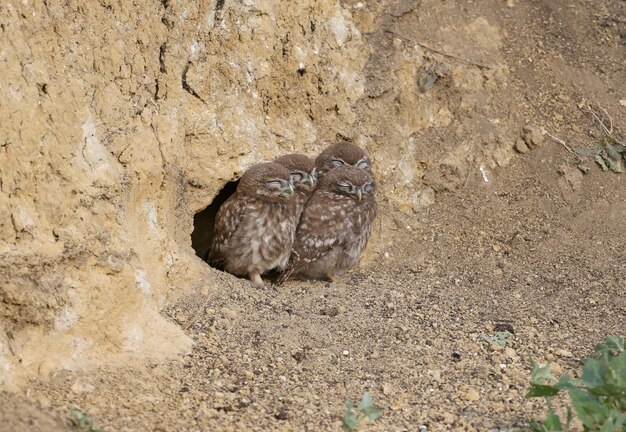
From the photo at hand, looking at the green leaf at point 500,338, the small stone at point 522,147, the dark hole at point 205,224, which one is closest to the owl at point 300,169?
the dark hole at point 205,224

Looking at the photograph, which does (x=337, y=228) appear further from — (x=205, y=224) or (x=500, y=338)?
(x=500, y=338)

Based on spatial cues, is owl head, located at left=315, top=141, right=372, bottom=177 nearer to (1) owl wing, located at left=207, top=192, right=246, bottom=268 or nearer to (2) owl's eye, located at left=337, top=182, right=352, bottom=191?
(2) owl's eye, located at left=337, top=182, right=352, bottom=191

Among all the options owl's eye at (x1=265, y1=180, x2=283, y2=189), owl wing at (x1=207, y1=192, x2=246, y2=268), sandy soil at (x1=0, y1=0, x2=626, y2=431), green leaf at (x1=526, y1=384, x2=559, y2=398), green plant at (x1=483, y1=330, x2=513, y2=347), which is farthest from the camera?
owl wing at (x1=207, y1=192, x2=246, y2=268)

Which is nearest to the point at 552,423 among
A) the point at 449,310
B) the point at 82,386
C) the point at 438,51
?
the point at 449,310

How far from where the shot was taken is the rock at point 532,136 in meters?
7.58

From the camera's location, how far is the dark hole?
8.11 m

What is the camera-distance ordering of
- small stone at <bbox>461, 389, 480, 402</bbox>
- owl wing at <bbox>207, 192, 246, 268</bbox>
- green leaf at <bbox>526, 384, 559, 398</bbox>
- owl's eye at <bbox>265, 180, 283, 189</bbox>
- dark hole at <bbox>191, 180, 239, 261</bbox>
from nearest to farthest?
1. green leaf at <bbox>526, 384, 559, 398</bbox>
2. small stone at <bbox>461, 389, 480, 402</bbox>
3. owl's eye at <bbox>265, 180, 283, 189</bbox>
4. owl wing at <bbox>207, 192, 246, 268</bbox>
5. dark hole at <bbox>191, 180, 239, 261</bbox>

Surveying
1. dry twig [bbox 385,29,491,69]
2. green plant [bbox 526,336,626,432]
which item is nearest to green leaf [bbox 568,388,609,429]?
green plant [bbox 526,336,626,432]

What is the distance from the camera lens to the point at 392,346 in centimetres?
554

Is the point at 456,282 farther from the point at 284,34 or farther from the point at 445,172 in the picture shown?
the point at 284,34

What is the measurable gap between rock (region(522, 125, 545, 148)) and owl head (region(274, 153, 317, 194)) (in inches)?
73.0

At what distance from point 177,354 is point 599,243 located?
143 inches

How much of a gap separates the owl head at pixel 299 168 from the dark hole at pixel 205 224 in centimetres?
95

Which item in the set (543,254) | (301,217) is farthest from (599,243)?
(301,217)
